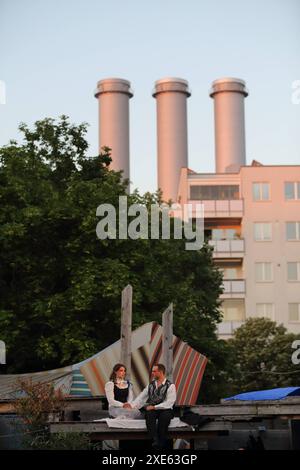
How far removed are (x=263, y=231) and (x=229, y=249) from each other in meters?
3.29

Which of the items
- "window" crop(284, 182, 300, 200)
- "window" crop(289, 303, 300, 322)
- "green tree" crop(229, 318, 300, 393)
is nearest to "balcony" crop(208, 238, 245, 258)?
"window" crop(289, 303, 300, 322)

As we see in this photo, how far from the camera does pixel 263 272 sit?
3282 inches

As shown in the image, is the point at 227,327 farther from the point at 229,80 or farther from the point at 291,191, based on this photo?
the point at 229,80

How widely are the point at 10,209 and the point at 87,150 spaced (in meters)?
6.49

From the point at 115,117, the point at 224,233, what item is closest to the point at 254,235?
the point at 224,233

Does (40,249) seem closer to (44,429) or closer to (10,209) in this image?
(10,209)

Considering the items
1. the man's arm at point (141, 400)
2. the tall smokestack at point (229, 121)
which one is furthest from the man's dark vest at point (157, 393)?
the tall smokestack at point (229, 121)

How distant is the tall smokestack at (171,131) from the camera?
366 feet

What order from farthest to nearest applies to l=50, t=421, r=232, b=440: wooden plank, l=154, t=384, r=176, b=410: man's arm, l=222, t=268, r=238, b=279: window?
1. l=222, t=268, r=238, b=279: window
2. l=154, t=384, r=176, b=410: man's arm
3. l=50, t=421, r=232, b=440: wooden plank

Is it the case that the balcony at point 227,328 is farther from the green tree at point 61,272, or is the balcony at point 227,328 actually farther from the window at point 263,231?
the green tree at point 61,272

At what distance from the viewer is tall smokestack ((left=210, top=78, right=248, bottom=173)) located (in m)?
113

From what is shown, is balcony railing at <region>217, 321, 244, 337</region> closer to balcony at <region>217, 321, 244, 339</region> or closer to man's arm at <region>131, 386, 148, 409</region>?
balcony at <region>217, 321, 244, 339</region>

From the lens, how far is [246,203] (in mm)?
85000

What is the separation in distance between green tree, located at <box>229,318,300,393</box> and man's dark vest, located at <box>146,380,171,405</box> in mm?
43514
